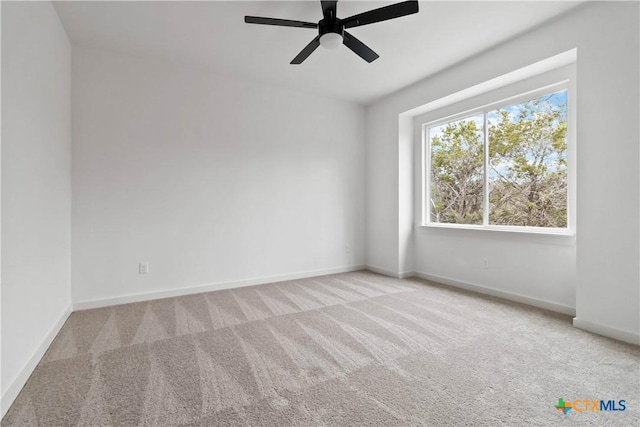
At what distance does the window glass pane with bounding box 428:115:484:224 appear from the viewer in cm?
374

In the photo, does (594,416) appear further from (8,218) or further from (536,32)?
(8,218)

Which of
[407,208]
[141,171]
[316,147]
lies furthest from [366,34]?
[141,171]

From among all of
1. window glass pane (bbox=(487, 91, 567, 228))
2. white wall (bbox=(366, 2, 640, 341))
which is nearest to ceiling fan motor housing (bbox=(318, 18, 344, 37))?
white wall (bbox=(366, 2, 640, 341))

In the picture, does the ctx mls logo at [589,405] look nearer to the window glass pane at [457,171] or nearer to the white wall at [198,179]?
the window glass pane at [457,171]

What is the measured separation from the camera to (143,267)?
3262 mm

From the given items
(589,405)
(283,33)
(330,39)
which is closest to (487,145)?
(330,39)

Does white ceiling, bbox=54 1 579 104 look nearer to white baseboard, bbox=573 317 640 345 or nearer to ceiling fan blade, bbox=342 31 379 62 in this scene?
ceiling fan blade, bbox=342 31 379 62

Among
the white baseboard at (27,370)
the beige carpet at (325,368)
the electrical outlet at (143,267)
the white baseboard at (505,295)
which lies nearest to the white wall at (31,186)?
the white baseboard at (27,370)

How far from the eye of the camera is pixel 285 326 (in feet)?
8.43

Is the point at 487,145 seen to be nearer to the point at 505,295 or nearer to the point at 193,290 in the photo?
the point at 505,295

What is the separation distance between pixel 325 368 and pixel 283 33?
284cm

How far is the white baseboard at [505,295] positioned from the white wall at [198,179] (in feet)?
4.38

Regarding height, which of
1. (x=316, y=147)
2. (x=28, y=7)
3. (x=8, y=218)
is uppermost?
(x=28, y=7)

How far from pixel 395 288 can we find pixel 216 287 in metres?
2.23
